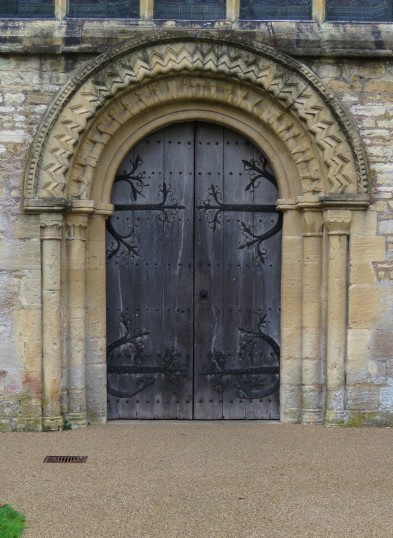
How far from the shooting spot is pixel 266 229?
24.4ft

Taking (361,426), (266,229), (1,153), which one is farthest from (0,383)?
(361,426)

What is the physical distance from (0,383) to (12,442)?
2.05 feet

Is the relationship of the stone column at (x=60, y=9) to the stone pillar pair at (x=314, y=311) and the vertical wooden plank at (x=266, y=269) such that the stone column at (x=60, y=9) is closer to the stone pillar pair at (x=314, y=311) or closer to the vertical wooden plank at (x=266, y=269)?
the vertical wooden plank at (x=266, y=269)

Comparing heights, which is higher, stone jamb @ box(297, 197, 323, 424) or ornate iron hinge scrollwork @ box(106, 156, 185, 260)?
ornate iron hinge scrollwork @ box(106, 156, 185, 260)

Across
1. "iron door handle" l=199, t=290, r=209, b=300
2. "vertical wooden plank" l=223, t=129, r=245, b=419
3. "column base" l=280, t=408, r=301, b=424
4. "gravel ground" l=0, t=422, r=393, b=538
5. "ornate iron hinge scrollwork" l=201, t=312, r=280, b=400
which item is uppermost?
"vertical wooden plank" l=223, t=129, r=245, b=419

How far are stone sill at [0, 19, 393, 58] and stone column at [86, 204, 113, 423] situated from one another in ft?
4.90

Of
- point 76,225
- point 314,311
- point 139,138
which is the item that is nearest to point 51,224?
point 76,225

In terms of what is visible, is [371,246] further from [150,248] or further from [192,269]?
[150,248]

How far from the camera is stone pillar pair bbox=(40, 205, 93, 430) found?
6.96m

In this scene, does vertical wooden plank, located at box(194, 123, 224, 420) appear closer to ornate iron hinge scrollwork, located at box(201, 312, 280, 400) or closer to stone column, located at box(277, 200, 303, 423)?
ornate iron hinge scrollwork, located at box(201, 312, 280, 400)

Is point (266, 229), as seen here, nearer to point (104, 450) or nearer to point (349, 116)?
point (349, 116)

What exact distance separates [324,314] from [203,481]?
223 cm

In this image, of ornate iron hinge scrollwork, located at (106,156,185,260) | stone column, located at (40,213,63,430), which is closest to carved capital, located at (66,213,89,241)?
stone column, located at (40,213,63,430)

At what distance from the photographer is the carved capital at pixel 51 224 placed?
6930mm
